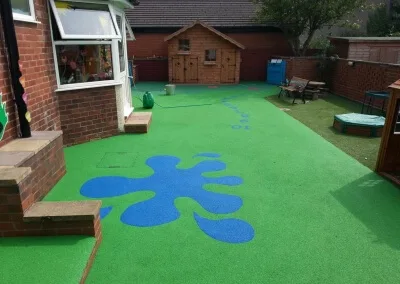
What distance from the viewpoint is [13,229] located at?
10.8ft

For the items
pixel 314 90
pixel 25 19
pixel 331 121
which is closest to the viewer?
pixel 25 19

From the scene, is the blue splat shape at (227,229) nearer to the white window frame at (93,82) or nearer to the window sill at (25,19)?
the window sill at (25,19)

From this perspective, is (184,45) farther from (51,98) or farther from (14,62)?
(14,62)

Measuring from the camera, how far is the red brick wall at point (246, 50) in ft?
63.3

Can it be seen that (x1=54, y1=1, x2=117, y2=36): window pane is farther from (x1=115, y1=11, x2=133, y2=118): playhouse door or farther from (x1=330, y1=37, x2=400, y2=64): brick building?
(x1=330, y1=37, x2=400, y2=64): brick building

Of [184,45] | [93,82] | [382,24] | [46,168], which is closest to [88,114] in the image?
[93,82]

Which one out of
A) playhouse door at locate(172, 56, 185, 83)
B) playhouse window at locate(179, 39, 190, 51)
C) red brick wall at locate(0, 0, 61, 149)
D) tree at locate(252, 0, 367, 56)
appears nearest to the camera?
red brick wall at locate(0, 0, 61, 149)

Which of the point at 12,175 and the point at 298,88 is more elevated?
the point at 12,175

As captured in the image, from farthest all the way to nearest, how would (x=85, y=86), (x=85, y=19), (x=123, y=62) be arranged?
(x=123, y=62) → (x=85, y=86) → (x=85, y=19)

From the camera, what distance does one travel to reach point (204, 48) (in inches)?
689

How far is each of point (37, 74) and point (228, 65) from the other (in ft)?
43.5

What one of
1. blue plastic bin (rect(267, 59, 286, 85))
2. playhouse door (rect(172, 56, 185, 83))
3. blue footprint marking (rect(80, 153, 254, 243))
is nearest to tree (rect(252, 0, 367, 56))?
blue plastic bin (rect(267, 59, 286, 85))

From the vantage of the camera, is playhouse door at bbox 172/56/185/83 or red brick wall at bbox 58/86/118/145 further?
playhouse door at bbox 172/56/185/83

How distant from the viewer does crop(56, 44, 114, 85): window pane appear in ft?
21.9
